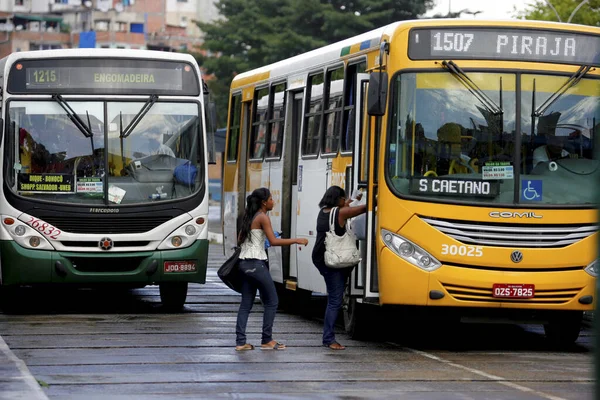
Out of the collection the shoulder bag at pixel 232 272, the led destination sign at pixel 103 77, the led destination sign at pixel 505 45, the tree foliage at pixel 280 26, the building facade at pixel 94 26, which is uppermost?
the building facade at pixel 94 26

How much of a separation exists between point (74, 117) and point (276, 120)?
2.50 m

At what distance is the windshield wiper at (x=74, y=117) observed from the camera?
17266mm

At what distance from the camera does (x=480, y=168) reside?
13531 mm

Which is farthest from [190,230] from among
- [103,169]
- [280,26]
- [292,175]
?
[280,26]

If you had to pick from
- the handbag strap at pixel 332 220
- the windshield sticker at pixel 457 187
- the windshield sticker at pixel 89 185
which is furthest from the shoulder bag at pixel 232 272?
the windshield sticker at pixel 89 185

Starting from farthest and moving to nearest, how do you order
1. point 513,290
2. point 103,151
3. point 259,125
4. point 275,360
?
point 259,125 < point 103,151 < point 513,290 < point 275,360

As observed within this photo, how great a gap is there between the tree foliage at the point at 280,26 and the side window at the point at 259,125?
113ft

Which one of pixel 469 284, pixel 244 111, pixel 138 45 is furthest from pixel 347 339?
pixel 138 45

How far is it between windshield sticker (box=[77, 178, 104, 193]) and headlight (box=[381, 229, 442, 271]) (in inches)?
191

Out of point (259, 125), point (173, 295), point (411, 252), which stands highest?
point (259, 125)

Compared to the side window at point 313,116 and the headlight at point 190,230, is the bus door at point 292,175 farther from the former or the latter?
the headlight at point 190,230

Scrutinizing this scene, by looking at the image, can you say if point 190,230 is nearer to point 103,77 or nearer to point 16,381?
point 103,77

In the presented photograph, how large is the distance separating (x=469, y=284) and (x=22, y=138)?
20.9 feet

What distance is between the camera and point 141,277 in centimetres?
1717
